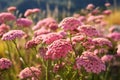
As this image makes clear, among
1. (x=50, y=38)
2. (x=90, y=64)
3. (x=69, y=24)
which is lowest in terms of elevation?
(x=90, y=64)

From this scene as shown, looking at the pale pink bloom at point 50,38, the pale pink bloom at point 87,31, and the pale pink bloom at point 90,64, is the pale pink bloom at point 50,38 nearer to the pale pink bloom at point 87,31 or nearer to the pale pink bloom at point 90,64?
the pale pink bloom at point 87,31

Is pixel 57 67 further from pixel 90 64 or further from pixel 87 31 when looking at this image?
pixel 90 64

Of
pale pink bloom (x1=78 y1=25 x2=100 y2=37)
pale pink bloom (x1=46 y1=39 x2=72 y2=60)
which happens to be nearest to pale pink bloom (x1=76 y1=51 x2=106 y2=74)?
pale pink bloom (x1=46 y1=39 x2=72 y2=60)

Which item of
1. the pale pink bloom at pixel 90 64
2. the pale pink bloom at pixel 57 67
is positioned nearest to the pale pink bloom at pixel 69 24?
the pale pink bloom at pixel 57 67

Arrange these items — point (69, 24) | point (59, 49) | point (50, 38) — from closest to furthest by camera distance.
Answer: point (59, 49) → point (50, 38) → point (69, 24)

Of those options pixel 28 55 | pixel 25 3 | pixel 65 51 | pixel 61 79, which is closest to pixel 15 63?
pixel 28 55

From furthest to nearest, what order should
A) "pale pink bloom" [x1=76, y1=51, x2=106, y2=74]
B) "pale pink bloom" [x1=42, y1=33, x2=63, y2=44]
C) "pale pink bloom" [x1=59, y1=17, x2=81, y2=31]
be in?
1. "pale pink bloom" [x1=59, y1=17, x2=81, y2=31]
2. "pale pink bloom" [x1=42, y1=33, x2=63, y2=44]
3. "pale pink bloom" [x1=76, y1=51, x2=106, y2=74]

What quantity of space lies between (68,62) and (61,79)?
17 cm

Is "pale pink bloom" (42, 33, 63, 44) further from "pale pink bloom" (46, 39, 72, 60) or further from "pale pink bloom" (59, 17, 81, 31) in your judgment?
"pale pink bloom" (46, 39, 72, 60)

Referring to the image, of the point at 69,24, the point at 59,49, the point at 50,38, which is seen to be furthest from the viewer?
the point at 69,24

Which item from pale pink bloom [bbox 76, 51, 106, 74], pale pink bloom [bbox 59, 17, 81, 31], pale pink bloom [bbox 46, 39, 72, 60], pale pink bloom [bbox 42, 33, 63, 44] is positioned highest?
pale pink bloom [bbox 59, 17, 81, 31]

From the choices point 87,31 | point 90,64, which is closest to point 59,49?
point 90,64

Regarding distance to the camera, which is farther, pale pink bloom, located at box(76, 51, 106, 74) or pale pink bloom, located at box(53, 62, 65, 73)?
pale pink bloom, located at box(53, 62, 65, 73)

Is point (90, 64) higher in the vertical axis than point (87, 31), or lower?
lower
